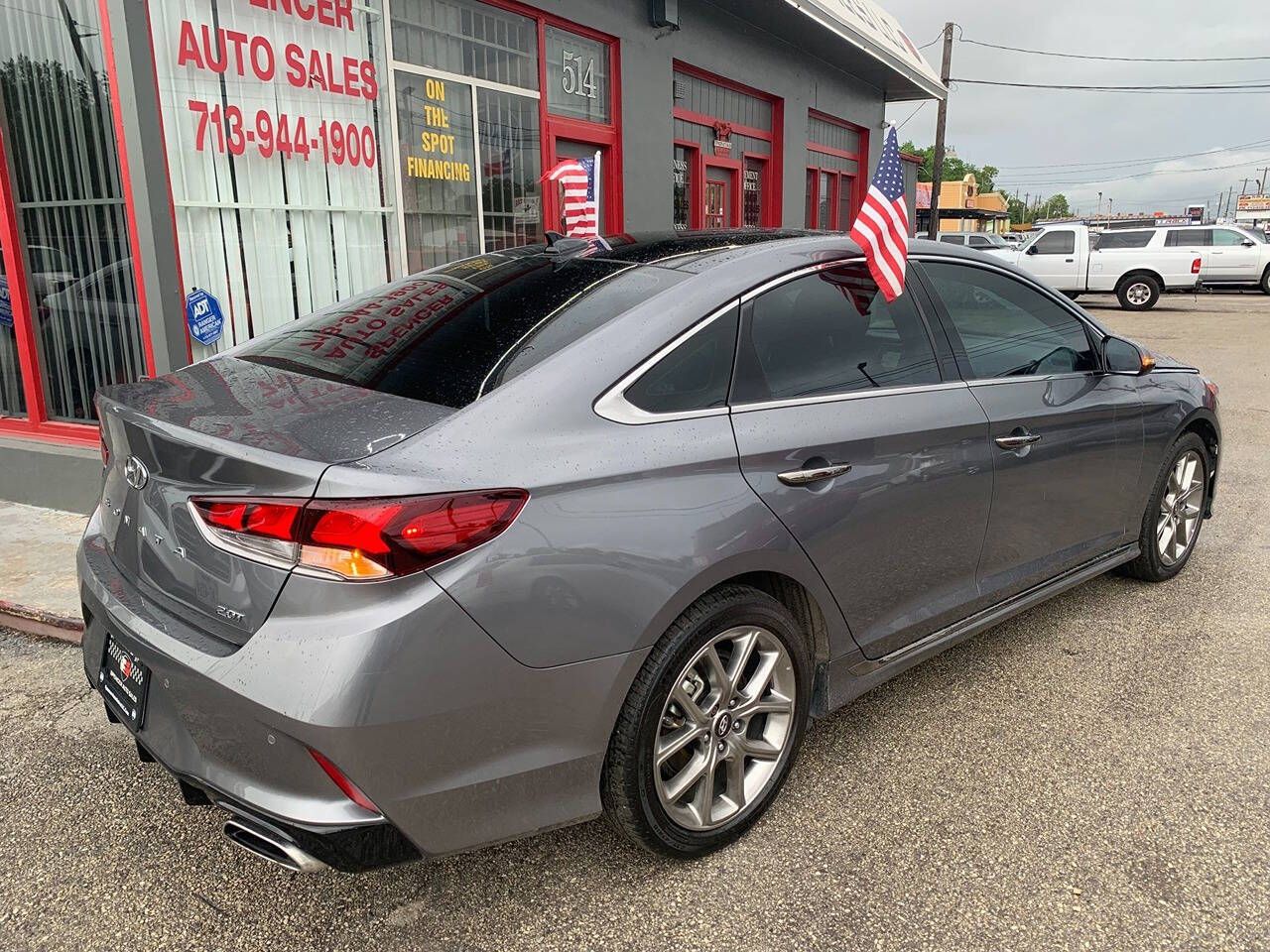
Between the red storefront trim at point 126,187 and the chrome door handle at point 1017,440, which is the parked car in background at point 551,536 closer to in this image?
the chrome door handle at point 1017,440

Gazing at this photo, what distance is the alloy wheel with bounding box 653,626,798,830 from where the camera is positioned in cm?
233

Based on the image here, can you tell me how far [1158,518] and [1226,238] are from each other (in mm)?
22397

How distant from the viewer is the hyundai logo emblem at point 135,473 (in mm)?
2207

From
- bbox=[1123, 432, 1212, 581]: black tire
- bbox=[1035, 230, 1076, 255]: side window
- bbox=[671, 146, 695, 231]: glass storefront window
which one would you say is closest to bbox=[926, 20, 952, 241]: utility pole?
bbox=[1035, 230, 1076, 255]: side window

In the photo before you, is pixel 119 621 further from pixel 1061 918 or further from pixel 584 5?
pixel 584 5

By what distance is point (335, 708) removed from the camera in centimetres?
179

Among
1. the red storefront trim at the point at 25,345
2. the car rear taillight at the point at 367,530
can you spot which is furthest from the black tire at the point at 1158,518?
the red storefront trim at the point at 25,345

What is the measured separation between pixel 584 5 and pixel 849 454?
6492mm

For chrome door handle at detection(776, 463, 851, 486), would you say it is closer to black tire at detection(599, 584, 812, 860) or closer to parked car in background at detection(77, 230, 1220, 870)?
parked car in background at detection(77, 230, 1220, 870)

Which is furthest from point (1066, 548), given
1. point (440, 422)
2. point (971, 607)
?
point (440, 422)

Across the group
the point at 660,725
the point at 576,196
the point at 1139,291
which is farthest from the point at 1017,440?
the point at 1139,291

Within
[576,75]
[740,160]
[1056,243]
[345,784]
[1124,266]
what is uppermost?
[576,75]

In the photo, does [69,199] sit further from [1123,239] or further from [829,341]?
[1123,239]

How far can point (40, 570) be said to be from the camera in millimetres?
4496
